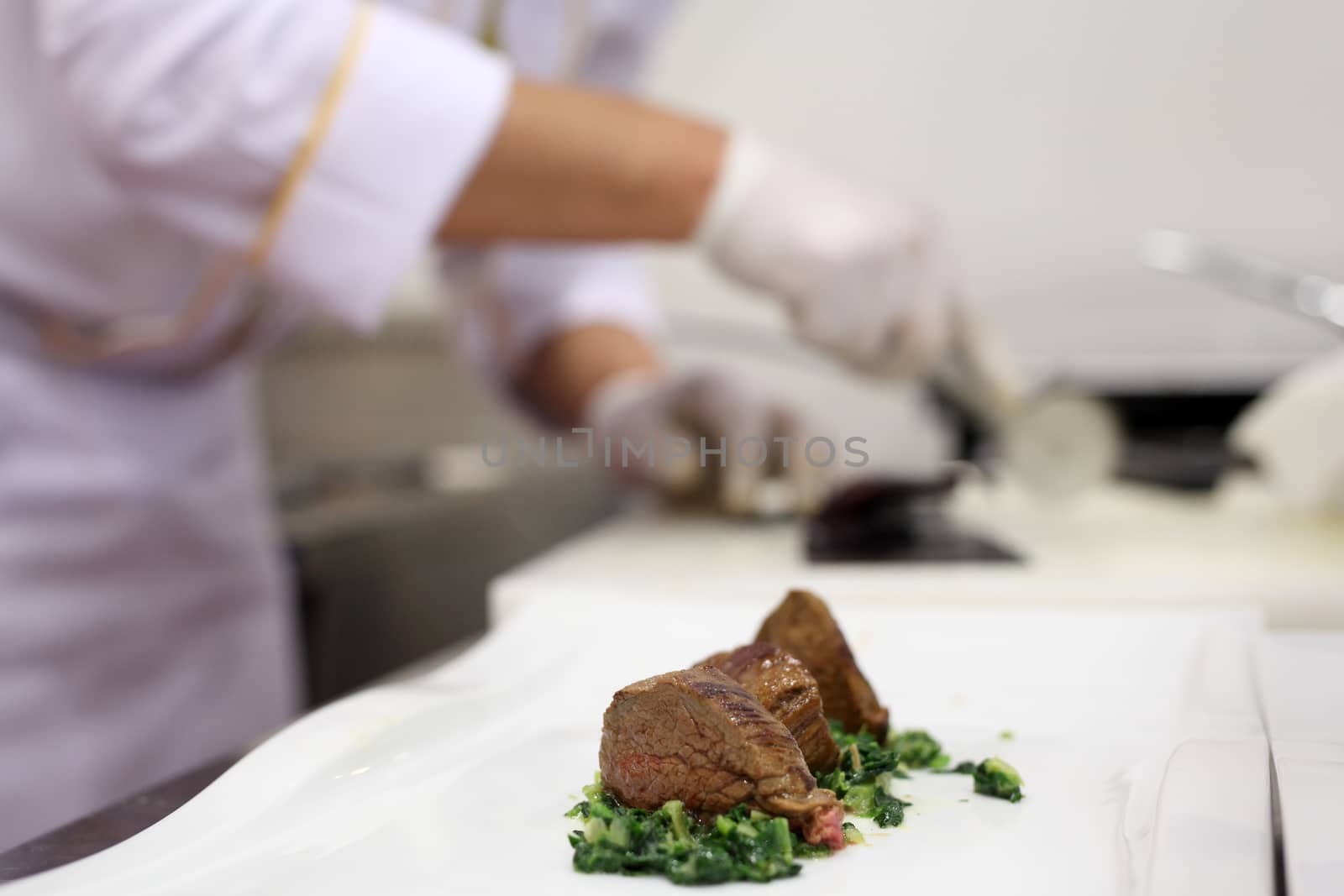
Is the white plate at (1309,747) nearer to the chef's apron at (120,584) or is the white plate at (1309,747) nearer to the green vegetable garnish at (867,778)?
the green vegetable garnish at (867,778)

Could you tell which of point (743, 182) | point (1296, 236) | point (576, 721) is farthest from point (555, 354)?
point (1296, 236)

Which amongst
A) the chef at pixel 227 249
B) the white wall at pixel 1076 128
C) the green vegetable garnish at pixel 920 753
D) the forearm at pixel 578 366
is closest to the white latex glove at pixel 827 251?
the chef at pixel 227 249

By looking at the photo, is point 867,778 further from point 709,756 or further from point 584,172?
point 584,172

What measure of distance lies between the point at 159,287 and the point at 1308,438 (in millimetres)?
1144

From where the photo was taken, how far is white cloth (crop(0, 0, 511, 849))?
2.86 ft

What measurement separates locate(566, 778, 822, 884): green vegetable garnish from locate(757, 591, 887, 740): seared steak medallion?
0.12 meters

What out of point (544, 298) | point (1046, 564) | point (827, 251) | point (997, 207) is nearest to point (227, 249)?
point (827, 251)

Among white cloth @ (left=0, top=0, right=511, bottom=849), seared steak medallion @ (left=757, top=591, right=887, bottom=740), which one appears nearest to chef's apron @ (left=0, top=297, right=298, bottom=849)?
white cloth @ (left=0, top=0, right=511, bottom=849)

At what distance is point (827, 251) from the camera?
44.4 inches

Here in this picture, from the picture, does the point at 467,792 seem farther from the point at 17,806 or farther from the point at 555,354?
the point at 555,354

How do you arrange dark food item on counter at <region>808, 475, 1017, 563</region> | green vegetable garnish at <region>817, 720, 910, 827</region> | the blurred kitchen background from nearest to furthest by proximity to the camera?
1. green vegetable garnish at <region>817, 720, 910, 827</region>
2. dark food item on counter at <region>808, 475, 1017, 563</region>
3. the blurred kitchen background

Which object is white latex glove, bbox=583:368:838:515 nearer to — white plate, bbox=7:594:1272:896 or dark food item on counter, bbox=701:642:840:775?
white plate, bbox=7:594:1272:896

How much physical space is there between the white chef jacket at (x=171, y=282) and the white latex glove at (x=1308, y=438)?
841 millimetres

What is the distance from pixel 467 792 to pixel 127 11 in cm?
67
